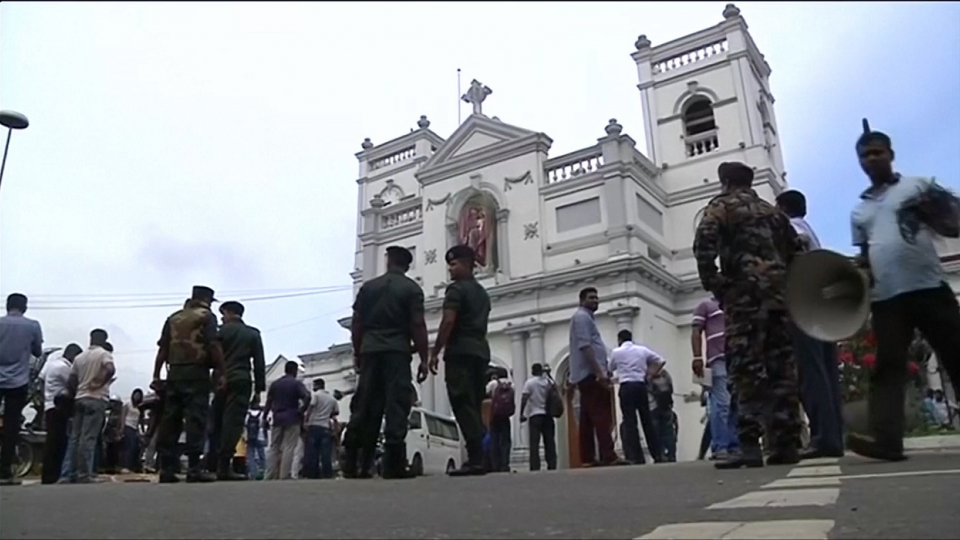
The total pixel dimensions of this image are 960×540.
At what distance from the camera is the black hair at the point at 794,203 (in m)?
6.19

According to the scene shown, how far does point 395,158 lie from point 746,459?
93.2 feet

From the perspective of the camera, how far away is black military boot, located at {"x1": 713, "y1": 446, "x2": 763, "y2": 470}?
464cm

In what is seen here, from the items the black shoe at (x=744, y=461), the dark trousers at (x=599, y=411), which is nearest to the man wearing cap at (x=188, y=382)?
the dark trousers at (x=599, y=411)

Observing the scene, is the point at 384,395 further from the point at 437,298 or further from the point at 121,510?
the point at 437,298

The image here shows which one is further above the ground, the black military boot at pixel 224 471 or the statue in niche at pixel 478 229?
the statue in niche at pixel 478 229

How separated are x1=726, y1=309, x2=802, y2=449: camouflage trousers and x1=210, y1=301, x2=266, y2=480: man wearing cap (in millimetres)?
4299

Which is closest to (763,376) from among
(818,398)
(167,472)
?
(818,398)

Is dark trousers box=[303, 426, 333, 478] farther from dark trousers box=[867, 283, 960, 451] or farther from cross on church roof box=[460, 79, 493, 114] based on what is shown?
cross on church roof box=[460, 79, 493, 114]

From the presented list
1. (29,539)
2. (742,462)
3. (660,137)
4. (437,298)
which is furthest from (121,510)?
(660,137)

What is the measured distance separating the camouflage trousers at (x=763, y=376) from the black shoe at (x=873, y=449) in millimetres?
341

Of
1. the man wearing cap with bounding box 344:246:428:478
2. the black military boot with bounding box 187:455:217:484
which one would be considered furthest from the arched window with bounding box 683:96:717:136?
the black military boot with bounding box 187:455:217:484

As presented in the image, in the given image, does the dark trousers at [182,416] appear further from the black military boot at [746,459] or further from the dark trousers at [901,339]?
the dark trousers at [901,339]

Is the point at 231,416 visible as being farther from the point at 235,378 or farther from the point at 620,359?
the point at 620,359

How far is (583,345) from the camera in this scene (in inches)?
304
